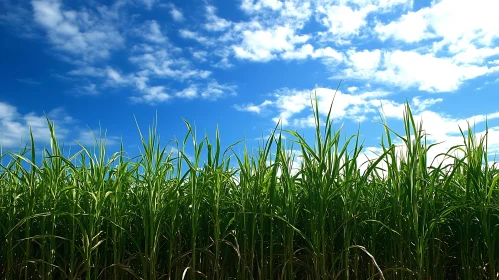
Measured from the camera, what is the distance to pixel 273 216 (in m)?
2.39

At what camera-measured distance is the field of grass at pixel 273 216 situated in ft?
7.72

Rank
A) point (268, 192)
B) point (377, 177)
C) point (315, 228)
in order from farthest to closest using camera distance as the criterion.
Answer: point (377, 177), point (268, 192), point (315, 228)

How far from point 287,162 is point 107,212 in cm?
107

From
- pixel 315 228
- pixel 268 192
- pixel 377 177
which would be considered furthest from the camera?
pixel 377 177

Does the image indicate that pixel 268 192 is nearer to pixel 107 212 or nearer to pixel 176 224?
pixel 176 224

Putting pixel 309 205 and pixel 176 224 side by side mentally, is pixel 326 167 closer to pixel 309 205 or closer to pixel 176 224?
pixel 309 205

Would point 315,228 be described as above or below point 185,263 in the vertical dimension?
above

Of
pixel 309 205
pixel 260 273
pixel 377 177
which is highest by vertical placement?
pixel 377 177

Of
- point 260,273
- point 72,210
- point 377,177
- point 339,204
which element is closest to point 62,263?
point 72,210

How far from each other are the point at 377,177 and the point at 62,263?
1.96 m

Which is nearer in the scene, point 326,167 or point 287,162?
point 326,167

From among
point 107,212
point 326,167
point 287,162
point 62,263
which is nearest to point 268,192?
point 287,162

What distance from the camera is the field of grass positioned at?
7.72ft

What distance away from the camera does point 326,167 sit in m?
2.34
